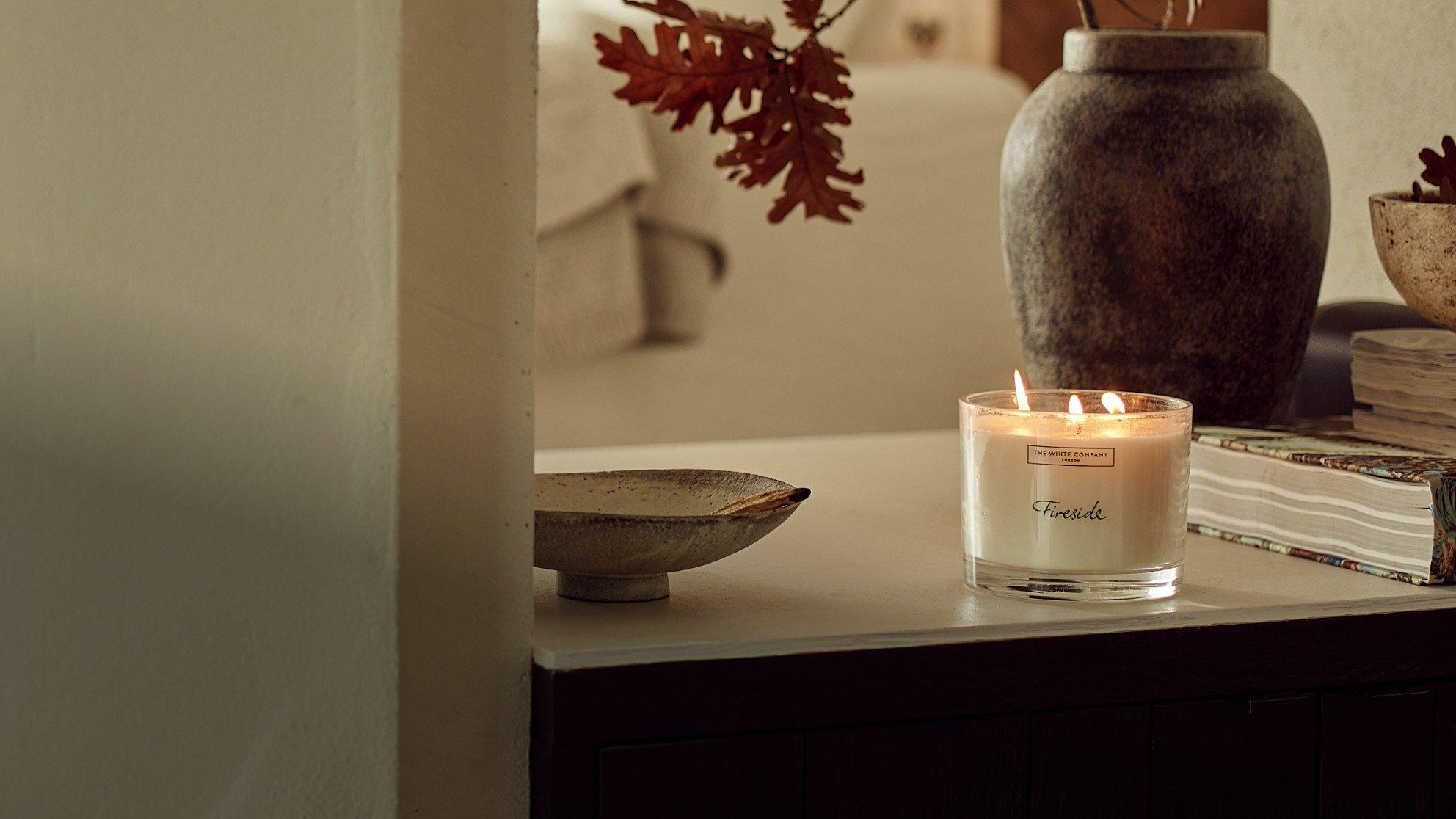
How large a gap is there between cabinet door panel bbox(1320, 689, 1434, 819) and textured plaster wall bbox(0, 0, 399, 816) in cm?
35

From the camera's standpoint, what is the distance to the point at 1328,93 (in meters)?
1.09

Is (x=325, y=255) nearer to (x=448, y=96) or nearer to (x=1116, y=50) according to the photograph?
(x=448, y=96)

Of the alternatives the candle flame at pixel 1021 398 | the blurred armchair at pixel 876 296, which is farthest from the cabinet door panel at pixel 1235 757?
the blurred armchair at pixel 876 296

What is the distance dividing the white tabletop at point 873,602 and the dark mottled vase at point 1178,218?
0.37 ft

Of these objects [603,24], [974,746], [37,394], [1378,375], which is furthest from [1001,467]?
[603,24]

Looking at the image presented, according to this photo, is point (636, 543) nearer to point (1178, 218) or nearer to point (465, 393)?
point (465, 393)

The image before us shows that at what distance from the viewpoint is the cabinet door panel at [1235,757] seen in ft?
1.97

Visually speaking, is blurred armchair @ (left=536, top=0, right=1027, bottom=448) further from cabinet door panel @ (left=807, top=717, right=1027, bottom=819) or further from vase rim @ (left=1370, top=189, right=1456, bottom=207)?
cabinet door panel @ (left=807, top=717, right=1027, bottom=819)

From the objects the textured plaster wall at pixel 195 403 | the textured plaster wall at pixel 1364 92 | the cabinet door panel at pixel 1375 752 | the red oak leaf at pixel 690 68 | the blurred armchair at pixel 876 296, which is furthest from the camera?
the blurred armchair at pixel 876 296

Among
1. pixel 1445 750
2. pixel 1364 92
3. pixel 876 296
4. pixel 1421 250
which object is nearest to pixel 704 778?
pixel 1445 750

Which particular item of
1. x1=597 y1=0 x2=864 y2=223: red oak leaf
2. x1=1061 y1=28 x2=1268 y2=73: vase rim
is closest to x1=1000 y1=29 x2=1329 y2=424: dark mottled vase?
x1=1061 y1=28 x2=1268 y2=73: vase rim

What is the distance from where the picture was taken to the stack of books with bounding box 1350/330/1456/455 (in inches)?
27.6

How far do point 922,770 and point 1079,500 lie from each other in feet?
0.38

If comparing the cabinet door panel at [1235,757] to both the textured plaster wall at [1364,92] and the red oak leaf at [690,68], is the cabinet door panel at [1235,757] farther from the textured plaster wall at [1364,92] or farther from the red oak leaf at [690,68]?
the textured plaster wall at [1364,92]
